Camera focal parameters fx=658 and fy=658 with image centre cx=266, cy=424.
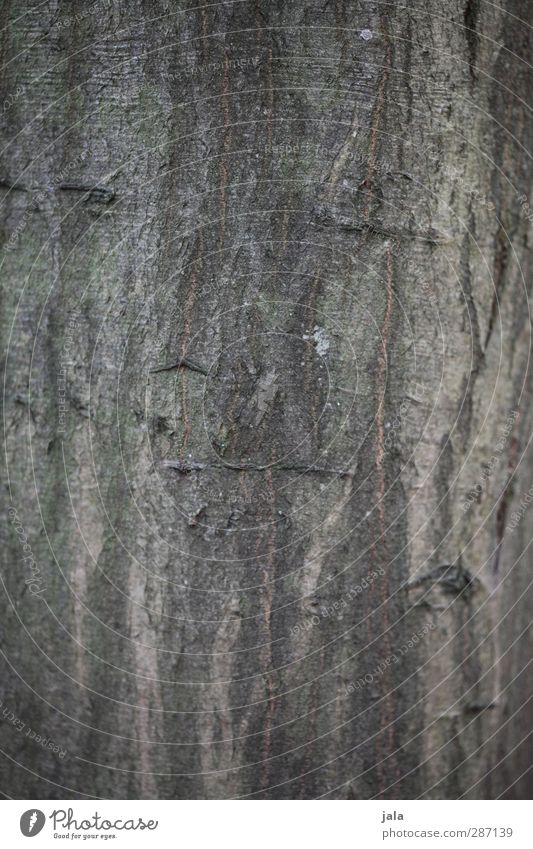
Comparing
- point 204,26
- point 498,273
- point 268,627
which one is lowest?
point 268,627

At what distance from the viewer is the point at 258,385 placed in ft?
2.23

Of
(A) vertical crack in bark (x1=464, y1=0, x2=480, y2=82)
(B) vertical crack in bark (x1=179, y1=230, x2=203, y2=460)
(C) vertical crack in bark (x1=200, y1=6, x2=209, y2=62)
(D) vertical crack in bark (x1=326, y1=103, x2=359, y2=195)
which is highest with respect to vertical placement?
(A) vertical crack in bark (x1=464, y1=0, x2=480, y2=82)

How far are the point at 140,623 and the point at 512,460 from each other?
46 cm

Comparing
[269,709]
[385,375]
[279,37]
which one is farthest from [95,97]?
[269,709]

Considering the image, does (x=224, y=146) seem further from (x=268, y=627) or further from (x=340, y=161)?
(x=268, y=627)

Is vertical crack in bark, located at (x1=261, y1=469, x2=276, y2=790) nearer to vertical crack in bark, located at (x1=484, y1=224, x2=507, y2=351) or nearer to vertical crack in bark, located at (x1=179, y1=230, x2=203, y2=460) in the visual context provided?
vertical crack in bark, located at (x1=179, y1=230, x2=203, y2=460)

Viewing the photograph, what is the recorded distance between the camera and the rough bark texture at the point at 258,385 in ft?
2.15

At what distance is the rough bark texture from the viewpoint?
656mm

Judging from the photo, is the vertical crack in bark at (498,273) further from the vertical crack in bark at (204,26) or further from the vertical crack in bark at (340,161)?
the vertical crack in bark at (204,26)

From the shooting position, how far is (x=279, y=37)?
0.64 m

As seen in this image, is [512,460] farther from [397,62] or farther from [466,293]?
[397,62]

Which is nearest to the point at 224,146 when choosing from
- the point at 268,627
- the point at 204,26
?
the point at 204,26

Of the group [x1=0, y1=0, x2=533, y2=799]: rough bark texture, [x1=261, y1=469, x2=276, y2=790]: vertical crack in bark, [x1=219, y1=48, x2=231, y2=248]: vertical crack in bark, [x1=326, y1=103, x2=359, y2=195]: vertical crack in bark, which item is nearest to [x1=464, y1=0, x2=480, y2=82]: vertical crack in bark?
[x1=0, y1=0, x2=533, y2=799]: rough bark texture

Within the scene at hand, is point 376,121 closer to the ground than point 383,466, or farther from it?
farther from it
